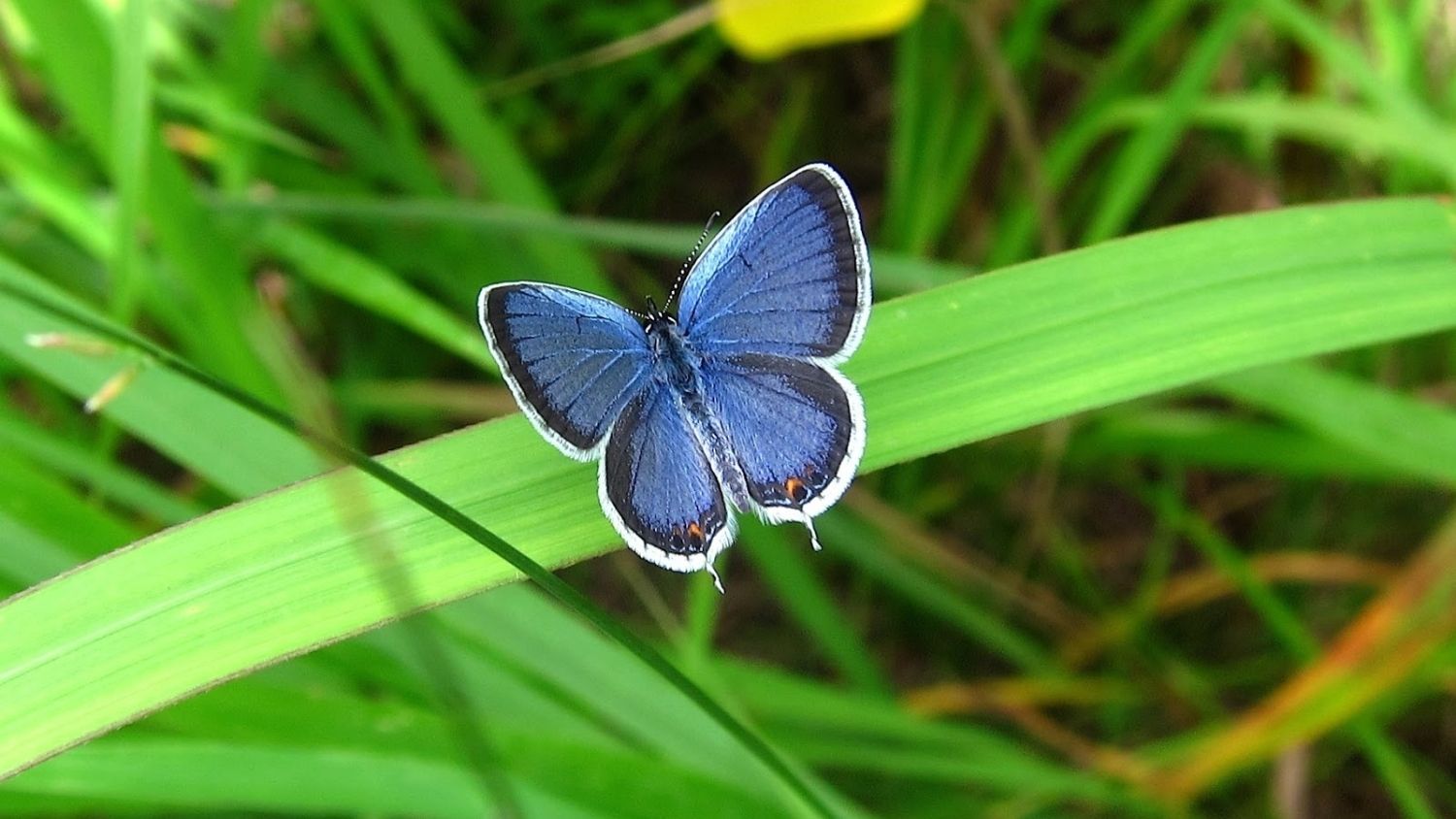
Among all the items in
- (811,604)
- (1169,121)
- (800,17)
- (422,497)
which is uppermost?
(800,17)

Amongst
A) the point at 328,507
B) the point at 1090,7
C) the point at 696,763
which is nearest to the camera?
the point at 328,507

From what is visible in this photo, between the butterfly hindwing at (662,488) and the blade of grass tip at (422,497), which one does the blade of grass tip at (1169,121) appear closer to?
the butterfly hindwing at (662,488)

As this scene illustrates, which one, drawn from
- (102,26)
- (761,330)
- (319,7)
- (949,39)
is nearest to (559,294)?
(761,330)

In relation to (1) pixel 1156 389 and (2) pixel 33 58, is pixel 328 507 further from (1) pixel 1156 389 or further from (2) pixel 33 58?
(2) pixel 33 58

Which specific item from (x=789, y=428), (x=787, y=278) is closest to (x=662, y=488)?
(x=789, y=428)

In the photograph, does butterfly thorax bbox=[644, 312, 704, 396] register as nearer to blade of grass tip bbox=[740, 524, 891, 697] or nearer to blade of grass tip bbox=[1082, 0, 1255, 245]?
blade of grass tip bbox=[740, 524, 891, 697]

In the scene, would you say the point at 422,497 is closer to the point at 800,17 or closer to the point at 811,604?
the point at 811,604

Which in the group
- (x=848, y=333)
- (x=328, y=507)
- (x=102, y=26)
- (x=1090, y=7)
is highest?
(x=1090, y=7)
